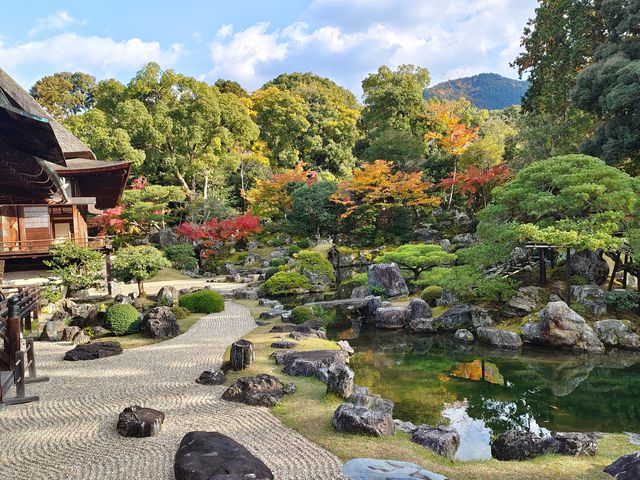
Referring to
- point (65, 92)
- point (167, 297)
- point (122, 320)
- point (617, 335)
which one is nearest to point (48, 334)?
point (122, 320)

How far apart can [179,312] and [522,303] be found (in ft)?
33.5

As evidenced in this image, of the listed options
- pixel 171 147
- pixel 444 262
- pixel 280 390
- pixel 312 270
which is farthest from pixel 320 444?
pixel 171 147

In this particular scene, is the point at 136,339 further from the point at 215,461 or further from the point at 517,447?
the point at 517,447

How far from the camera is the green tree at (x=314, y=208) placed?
89.1 feet

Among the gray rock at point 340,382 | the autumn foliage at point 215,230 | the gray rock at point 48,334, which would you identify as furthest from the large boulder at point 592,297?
the autumn foliage at point 215,230

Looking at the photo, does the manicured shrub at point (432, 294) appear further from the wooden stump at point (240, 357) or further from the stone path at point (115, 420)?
the wooden stump at point (240, 357)

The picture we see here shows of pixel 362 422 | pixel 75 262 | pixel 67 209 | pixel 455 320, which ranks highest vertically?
pixel 67 209

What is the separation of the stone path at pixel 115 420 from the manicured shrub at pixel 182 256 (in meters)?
15.8

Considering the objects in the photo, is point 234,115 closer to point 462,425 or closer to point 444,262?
point 444,262

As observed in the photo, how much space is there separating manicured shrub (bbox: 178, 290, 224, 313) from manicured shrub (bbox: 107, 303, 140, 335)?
280 cm

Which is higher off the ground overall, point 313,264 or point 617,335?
point 313,264

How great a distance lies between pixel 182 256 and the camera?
2619 cm

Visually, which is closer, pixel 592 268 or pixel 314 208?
pixel 592 268

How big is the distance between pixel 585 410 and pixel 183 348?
8.39 metres
